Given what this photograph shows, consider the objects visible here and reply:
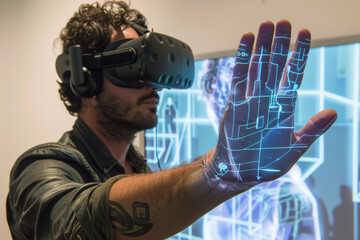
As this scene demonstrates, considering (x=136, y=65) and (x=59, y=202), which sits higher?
(x=136, y=65)

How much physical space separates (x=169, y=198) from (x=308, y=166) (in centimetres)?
63

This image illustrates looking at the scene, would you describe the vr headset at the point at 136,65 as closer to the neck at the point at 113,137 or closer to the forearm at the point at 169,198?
the neck at the point at 113,137

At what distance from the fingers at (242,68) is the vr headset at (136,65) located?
0.83ft

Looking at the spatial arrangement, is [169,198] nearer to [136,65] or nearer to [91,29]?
[136,65]

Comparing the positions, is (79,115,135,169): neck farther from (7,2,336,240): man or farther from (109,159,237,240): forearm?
(109,159,237,240): forearm

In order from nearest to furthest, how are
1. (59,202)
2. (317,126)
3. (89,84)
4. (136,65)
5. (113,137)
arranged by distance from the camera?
(317,126) → (59,202) → (136,65) → (89,84) → (113,137)

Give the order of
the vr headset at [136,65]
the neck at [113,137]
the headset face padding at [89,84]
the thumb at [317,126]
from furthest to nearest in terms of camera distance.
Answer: the neck at [113,137]
the headset face padding at [89,84]
the vr headset at [136,65]
the thumb at [317,126]

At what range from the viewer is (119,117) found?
0.90 metres

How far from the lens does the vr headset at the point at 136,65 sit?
69cm

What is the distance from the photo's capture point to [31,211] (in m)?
0.62

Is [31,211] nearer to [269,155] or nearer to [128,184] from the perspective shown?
[128,184]

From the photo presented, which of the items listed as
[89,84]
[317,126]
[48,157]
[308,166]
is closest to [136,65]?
[89,84]
